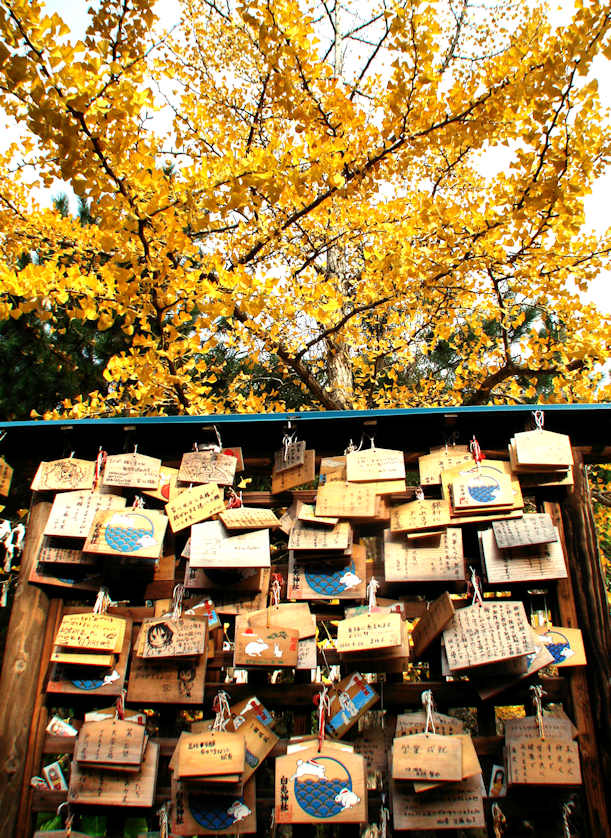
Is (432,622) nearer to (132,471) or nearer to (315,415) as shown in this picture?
(315,415)

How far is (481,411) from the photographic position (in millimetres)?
3203

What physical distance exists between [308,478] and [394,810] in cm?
169

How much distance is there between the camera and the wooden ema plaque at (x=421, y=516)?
3.03 metres

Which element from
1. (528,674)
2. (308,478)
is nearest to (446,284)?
(308,478)

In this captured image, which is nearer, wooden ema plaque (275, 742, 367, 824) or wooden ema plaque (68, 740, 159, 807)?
wooden ema plaque (275, 742, 367, 824)

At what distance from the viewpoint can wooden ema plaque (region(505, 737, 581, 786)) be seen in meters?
2.58

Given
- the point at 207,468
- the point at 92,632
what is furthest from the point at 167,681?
the point at 207,468

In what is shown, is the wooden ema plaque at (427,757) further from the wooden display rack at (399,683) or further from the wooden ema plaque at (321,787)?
the wooden display rack at (399,683)

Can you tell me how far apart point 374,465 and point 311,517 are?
1.58ft

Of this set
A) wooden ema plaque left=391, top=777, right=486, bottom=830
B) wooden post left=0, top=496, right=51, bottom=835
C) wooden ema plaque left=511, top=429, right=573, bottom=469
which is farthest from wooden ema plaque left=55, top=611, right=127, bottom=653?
wooden ema plaque left=511, top=429, right=573, bottom=469

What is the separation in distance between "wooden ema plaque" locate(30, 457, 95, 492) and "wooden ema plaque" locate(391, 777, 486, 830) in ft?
7.92

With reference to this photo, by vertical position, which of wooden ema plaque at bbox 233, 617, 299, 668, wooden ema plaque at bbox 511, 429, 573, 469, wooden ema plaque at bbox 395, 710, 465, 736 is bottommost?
wooden ema plaque at bbox 395, 710, 465, 736

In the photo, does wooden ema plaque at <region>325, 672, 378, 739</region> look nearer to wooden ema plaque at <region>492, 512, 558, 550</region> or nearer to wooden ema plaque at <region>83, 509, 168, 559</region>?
wooden ema plaque at <region>492, 512, 558, 550</region>

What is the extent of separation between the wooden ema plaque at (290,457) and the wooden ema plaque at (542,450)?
4.06 feet
